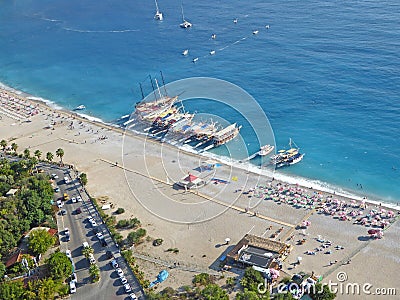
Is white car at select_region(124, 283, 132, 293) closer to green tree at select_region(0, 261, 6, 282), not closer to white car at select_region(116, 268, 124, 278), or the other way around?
white car at select_region(116, 268, 124, 278)

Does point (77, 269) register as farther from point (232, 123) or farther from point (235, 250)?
point (232, 123)

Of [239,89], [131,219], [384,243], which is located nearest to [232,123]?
[239,89]

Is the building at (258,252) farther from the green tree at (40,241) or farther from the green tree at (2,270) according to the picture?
the green tree at (2,270)

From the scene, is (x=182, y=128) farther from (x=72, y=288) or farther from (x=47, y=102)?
(x=72, y=288)

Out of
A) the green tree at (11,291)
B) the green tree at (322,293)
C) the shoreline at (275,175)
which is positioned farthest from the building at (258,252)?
the green tree at (11,291)

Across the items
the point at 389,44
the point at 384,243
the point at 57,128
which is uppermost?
the point at 389,44

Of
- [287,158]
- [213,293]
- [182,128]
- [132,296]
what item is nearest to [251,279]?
[213,293]
